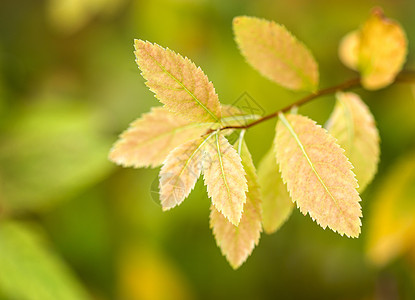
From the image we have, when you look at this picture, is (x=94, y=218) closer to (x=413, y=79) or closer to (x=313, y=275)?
(x=313, y=275)

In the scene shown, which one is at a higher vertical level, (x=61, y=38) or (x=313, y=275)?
(x=61, y=38)

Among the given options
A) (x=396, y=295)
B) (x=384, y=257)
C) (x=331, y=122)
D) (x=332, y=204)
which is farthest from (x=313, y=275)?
(x=332, y=204)

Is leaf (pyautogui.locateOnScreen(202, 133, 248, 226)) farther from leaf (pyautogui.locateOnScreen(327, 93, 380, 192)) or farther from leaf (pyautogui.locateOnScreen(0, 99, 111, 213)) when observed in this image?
leaf (pyautogui.locateOnScreen(0, 99, 111, 213))

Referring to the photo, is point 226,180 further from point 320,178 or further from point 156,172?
point 156,172

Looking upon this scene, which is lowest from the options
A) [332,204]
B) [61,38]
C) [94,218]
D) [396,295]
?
[396,295]

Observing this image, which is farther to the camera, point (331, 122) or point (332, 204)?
point (331, 122)

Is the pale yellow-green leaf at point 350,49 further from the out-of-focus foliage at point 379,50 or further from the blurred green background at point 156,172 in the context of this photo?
the blurred green background at point 156,172

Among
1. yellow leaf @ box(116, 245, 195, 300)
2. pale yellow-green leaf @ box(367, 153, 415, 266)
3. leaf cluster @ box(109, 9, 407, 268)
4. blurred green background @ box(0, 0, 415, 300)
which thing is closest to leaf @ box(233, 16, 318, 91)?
leaf cluster @ box(109, 9, 407, 268)

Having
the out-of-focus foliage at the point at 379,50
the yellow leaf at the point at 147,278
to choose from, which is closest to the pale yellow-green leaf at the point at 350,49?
the out-of-focus foliage at the point at 379,50
